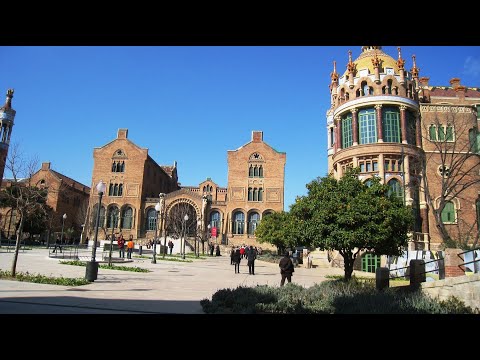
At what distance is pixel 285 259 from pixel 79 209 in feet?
188

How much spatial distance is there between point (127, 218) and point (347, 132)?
38171 millimetres

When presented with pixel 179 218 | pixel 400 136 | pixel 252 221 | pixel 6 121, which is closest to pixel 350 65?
pixel 400 136

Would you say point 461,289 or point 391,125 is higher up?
point 391,125

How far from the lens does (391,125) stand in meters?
35.5

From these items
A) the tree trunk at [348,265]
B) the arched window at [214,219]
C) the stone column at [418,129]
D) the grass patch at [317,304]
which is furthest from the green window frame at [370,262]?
the arched window at [214,219]

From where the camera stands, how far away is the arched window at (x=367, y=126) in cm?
3547

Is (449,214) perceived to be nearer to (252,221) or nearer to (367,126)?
(367,126)

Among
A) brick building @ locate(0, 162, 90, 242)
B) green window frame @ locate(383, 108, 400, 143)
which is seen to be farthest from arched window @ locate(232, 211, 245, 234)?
green window frame @ locate(383, 108, 400, 143)

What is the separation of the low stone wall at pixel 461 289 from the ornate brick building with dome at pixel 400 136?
22726mm

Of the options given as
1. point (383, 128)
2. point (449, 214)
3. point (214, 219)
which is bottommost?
point (214, 219)
